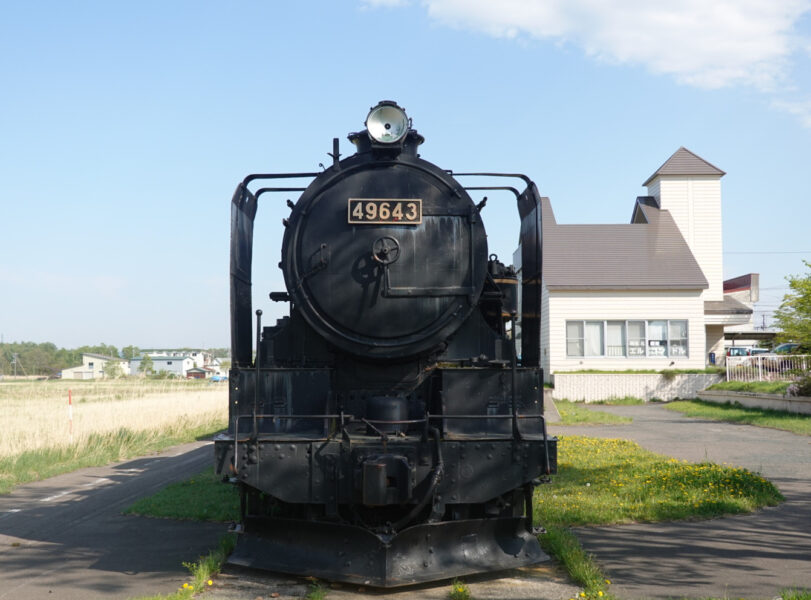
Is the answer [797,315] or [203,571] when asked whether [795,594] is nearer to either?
[203,571]

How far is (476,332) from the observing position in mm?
6617

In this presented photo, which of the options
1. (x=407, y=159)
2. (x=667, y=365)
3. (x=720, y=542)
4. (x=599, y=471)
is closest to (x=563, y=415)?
(x=667, y=365)

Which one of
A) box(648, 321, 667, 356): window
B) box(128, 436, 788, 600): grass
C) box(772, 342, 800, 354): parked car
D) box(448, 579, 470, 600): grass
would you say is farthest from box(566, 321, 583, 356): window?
box(448, 579, 470, 600): grass

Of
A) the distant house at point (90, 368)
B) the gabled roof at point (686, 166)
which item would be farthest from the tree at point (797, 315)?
the distant house at point (90, 368)

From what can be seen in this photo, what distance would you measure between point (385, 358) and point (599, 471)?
5.59m

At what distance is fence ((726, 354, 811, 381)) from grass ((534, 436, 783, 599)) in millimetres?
12203

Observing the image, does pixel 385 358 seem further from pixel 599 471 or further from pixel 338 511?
pixel 599 471

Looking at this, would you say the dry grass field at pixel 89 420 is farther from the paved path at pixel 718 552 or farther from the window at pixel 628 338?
the window at pixel 628 338

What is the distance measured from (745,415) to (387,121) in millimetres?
17337

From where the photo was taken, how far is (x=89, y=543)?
7293 mm

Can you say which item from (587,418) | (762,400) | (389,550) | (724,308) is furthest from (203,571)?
(724,308)

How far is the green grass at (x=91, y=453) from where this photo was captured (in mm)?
12207

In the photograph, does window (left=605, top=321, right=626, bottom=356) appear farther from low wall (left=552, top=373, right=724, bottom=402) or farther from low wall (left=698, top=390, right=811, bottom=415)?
low wall (left=698, top=390, right=811, bottom=415)

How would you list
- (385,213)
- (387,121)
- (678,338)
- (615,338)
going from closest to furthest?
1. (385,213)
2. (387,121)
3. (678,338)
4. (615,338)
